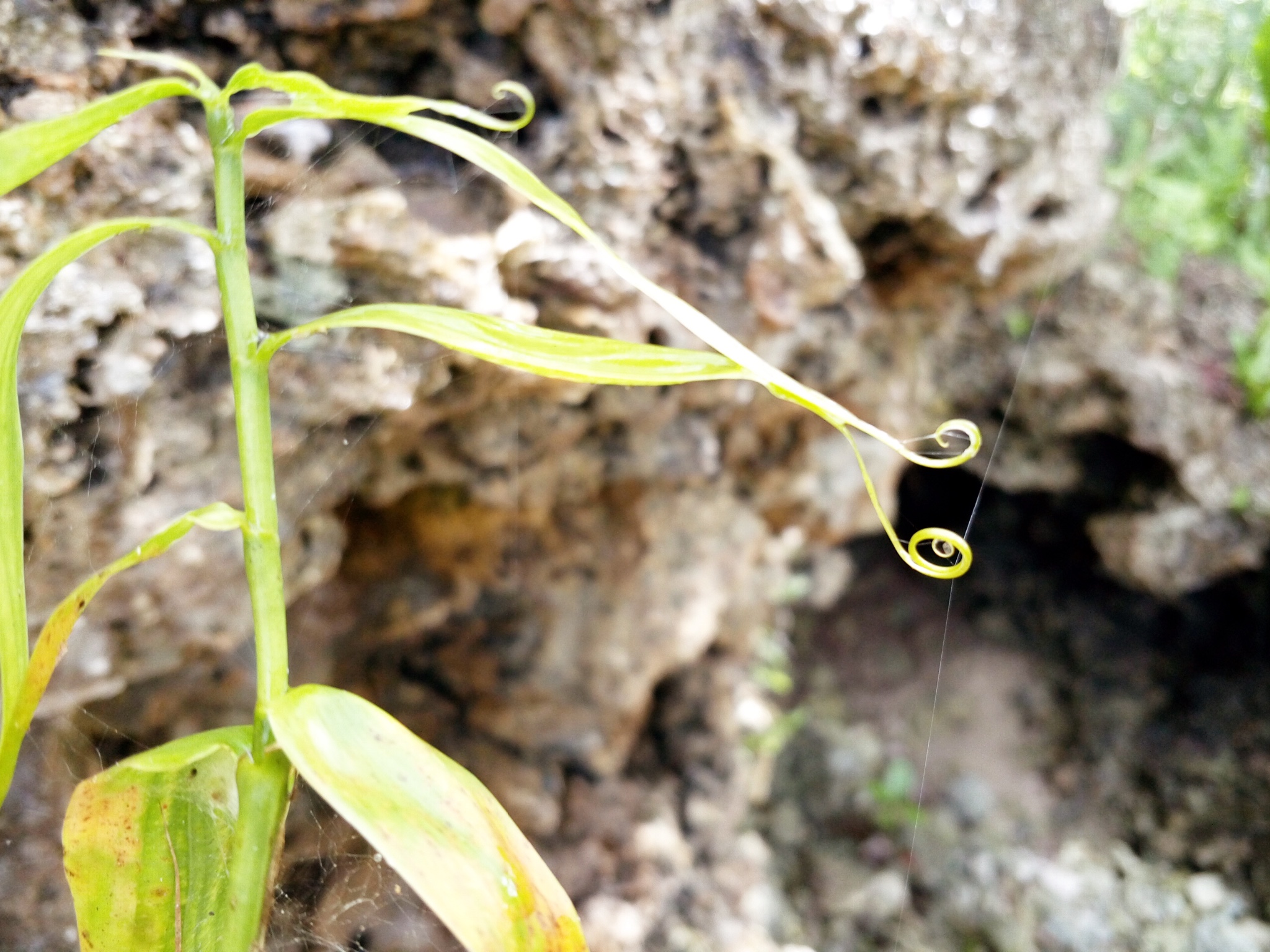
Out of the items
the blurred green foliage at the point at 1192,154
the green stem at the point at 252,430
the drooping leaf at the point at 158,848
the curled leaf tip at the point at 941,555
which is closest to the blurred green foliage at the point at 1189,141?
the blurred green foliage at the point at 1192,154

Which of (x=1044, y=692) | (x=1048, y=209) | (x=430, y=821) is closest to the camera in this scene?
(x=430, y=821)

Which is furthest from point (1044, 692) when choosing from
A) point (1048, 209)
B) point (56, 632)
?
point (56, 632)

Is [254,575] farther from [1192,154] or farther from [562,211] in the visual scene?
[1192,154]

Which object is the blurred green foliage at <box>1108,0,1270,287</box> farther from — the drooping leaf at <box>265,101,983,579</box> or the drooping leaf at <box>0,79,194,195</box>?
the drooping leaf at <box>0,79,194,195</box>

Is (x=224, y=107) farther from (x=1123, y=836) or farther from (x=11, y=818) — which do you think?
(x=1123, y=836)

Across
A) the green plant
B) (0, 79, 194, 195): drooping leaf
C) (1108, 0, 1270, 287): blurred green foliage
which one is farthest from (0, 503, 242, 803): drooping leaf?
(1108, 0, 1270, 287): blurred green foliage

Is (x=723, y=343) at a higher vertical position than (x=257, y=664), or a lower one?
higher

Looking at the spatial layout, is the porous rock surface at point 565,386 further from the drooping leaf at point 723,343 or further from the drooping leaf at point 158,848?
the drooping leaf at point 723,343
